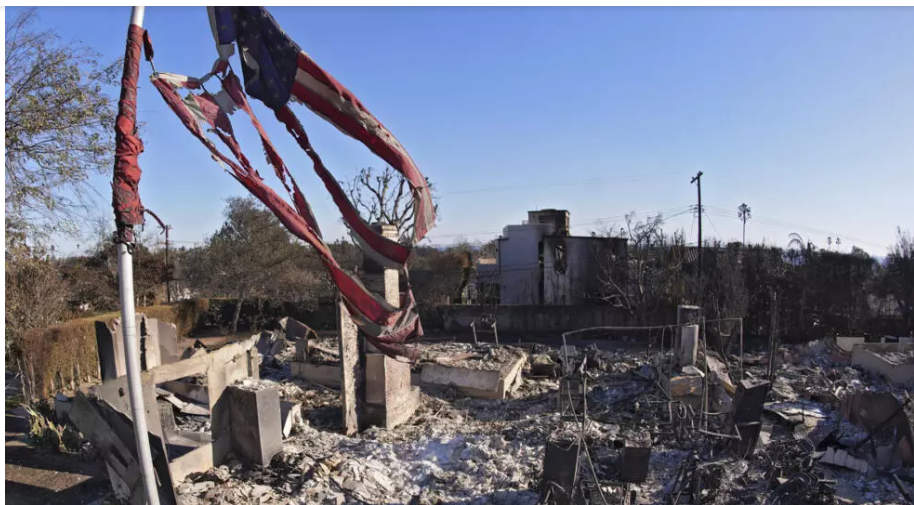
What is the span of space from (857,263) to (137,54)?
26876mm

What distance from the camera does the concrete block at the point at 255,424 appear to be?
24.7ft

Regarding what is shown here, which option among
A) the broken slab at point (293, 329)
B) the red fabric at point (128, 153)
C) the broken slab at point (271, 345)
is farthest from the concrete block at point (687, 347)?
the broken slab at point (293, 329)

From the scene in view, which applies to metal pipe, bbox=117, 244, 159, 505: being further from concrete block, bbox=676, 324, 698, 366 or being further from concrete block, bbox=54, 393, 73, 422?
concrete block, bbox=676, 324, 698, 366

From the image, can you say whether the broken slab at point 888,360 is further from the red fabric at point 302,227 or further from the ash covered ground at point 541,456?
the red fabric at point 302,227

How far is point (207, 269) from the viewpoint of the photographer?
84.7 feet

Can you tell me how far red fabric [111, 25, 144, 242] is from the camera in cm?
348

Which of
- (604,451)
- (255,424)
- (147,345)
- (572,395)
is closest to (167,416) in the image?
(147,345)

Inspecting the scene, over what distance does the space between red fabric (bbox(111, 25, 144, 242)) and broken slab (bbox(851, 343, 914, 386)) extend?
17043 mm

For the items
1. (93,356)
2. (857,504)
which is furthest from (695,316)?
(93,356)

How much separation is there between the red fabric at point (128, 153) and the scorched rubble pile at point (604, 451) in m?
4.46

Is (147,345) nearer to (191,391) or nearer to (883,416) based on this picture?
(191,391)

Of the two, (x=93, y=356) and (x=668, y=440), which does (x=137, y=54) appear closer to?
(x=668, y=440)

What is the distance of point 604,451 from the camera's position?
8.71m

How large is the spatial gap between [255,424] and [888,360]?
15.9 m
